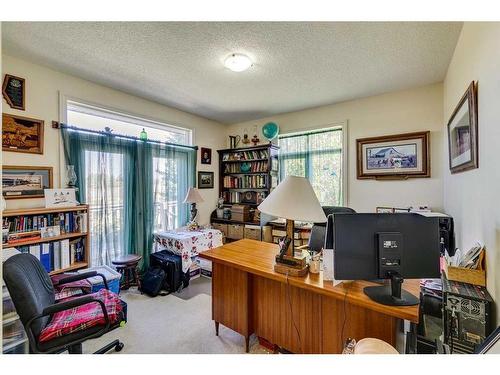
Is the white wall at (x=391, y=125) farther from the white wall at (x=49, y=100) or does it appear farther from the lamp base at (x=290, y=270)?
the white wall at (x=49, y=100)

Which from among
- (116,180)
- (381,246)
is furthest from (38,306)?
(381,246)

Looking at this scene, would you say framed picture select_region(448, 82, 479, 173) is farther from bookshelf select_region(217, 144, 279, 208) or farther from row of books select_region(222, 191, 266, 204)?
row of books select_region(222, 191, 266, 204)

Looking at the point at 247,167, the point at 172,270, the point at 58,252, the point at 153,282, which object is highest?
the point at 247,167

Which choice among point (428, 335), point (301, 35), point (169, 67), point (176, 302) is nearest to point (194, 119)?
point (169, 67)

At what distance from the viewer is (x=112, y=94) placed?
3.03 m

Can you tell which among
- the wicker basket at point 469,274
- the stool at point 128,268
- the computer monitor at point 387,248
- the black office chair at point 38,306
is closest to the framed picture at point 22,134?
the black office chair at point 38,306

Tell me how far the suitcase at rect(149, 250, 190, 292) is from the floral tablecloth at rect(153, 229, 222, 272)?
0.07 metres

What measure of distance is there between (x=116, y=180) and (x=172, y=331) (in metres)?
1.95

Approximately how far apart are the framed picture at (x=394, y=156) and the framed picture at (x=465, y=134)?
743mm

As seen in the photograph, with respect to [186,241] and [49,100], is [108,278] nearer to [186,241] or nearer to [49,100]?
[186,241]

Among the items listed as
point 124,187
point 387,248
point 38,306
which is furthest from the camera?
point 124,187

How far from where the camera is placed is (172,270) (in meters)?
2.93

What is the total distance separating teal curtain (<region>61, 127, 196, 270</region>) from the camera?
110 inches

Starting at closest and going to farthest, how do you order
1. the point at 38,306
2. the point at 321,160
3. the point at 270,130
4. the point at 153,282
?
the point at 38,306 < the point at 153,282 < the point at 321,160 < the point at 270,130
